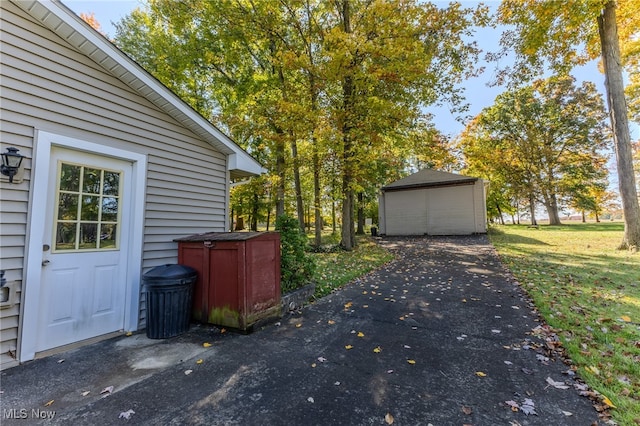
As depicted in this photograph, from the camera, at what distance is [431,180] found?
16.5 meters

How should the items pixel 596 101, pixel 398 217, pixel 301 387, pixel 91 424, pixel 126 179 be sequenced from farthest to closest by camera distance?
1. pixel 596 101
2. pixel 398 217
3. pixel 126 179
4. pixel 301 387
5. pixel 91 424

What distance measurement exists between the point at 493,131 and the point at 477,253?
18496mm

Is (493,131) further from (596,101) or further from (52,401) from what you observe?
(52,401)

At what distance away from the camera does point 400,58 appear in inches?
331

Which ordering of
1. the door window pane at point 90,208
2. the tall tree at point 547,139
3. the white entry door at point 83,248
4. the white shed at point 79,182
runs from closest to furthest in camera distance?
the white shed at point 79,182, the white entry door at point 83,248, the door window pane at point 90,208, the tall tree at point 547,139

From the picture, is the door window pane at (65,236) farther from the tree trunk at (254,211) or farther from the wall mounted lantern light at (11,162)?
the tree trunk at (254,211)

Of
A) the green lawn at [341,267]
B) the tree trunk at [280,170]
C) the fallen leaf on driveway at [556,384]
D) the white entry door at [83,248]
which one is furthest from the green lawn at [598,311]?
A: the tree trunk at [280,170]

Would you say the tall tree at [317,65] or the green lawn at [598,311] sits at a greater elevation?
the tall tree at [317,65]

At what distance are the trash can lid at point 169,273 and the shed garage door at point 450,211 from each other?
49.9ft

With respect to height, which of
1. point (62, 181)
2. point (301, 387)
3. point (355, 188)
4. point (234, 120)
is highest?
point (234, 120)

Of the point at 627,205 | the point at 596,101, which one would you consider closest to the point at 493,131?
the point at 596,101

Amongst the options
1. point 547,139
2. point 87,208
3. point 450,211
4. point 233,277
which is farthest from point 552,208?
point 87,208

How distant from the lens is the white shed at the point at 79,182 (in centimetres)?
283

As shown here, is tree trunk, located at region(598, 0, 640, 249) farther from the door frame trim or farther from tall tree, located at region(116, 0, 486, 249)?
the door frame trim
